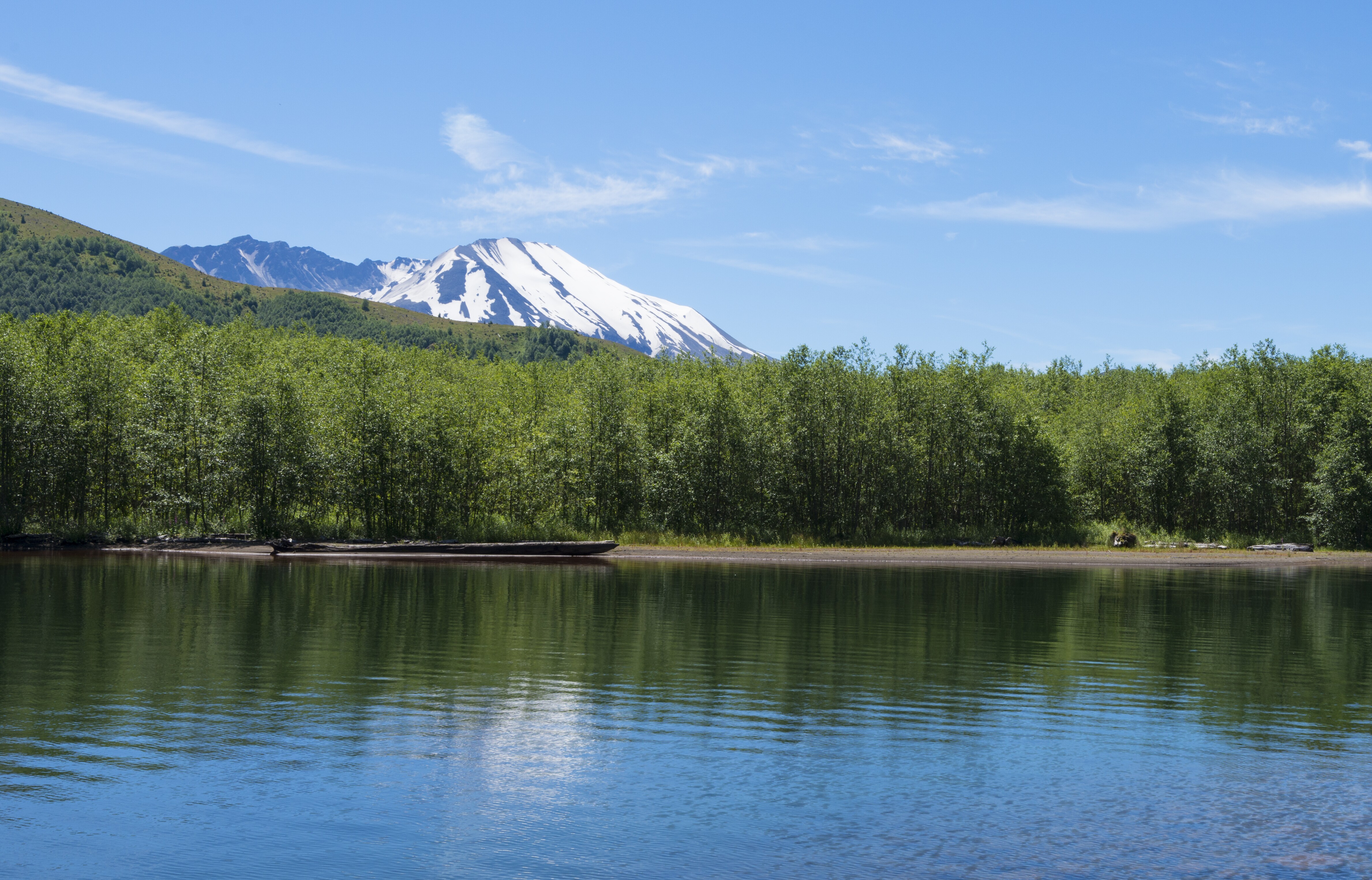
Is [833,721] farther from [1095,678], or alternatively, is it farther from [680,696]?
[1095,678]

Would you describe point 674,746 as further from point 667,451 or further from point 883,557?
point 667,451

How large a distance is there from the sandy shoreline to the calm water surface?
34592 mm

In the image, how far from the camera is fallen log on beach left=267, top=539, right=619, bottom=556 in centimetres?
7244

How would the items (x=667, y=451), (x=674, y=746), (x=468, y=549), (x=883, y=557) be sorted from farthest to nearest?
(x=667, y=451) → (x=883, y=557) → (x=468, y=549) → (x=674, y=746)

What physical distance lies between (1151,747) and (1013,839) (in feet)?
20.7

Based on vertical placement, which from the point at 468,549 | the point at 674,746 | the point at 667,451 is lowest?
the point at 468,549

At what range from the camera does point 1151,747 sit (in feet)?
56.6

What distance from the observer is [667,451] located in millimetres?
89750

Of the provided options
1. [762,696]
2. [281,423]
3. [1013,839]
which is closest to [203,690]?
[762,696]

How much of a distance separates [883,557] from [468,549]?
30.5m

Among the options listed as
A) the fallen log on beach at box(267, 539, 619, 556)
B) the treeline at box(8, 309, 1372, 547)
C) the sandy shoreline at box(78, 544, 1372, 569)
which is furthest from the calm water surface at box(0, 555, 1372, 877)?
the treeline at box(8, 309, 1372, 547)

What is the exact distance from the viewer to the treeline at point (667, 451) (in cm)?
7925

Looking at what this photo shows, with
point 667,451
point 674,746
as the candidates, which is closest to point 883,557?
point 667,451

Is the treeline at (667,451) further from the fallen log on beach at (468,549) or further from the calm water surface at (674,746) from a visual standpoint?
the calm water surface at (674,746)
